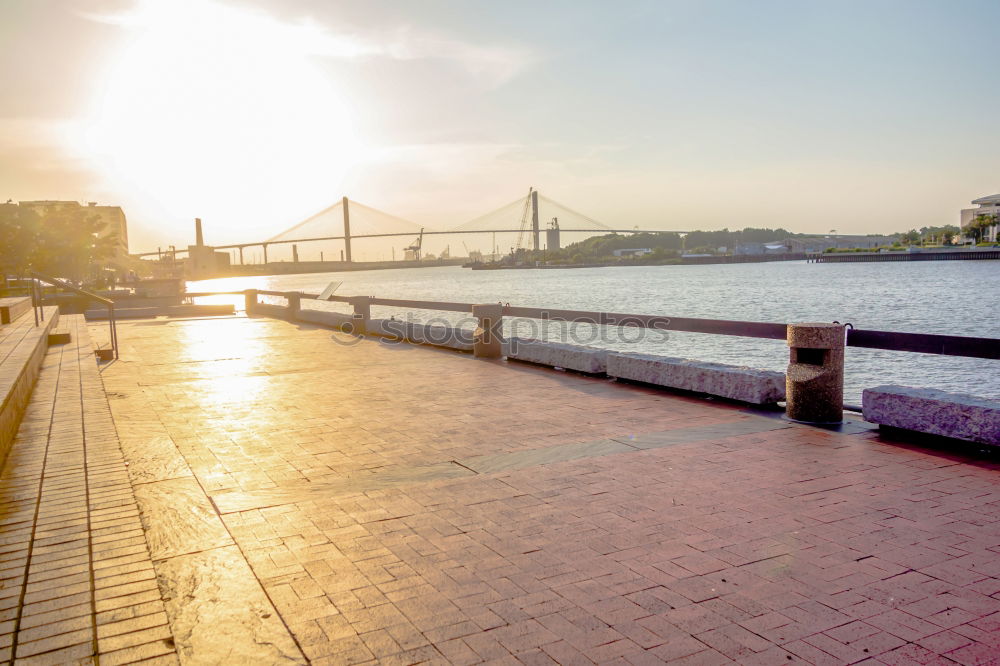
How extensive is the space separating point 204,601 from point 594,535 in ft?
6.68

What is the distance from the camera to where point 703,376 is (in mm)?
8227

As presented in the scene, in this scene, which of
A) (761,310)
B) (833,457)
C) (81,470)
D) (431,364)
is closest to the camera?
(81,470)

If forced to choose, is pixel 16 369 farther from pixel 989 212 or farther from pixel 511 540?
pixel 989 212

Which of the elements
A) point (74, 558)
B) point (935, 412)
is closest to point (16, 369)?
point (74, 558)

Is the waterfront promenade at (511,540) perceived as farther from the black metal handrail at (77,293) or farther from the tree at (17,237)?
the tree at (17,237)

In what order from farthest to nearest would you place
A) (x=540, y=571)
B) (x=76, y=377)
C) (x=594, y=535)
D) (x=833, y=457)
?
1. (x=76, y=377)
2. (x=833, y=457)
3. (x=594, y=535)
4. (x=540, y=571)

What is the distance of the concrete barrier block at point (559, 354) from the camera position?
9.84 metres

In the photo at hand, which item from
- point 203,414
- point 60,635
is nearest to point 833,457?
point 60,635

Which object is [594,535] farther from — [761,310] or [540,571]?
[761,310]

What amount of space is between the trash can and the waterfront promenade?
0.39 metres

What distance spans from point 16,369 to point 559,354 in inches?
253

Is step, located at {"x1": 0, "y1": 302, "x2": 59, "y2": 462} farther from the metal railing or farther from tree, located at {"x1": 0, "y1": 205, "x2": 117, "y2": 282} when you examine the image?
tree, located at {"x1": 0, "y1": 205, "x2": 117, "y2": 282}

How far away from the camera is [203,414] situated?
798 cm

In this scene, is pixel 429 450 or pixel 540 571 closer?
pixel 540 571
